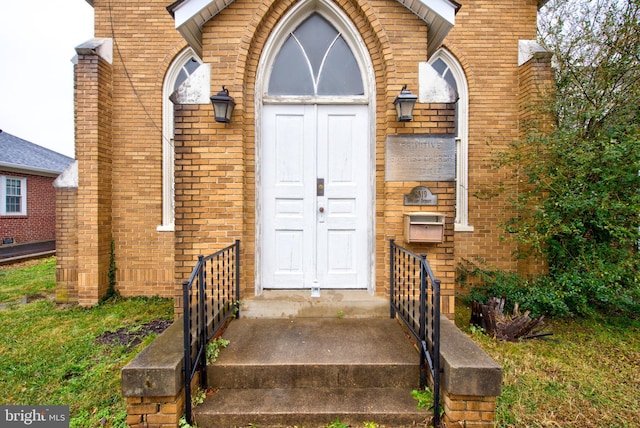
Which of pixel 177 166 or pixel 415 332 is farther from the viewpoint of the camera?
pixel 177 166

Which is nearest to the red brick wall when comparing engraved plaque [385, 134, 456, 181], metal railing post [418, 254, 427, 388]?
engraved plaque [385, 134, 456, 181]

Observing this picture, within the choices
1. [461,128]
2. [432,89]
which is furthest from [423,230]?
[461,128]

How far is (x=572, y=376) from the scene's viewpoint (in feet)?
11.3

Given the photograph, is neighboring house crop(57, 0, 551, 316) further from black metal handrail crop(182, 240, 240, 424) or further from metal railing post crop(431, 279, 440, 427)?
metal railing post crop(431, 279, 440, 427)

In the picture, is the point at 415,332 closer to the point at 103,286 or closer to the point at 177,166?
the point at 177,166

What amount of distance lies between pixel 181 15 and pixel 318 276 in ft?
11.8

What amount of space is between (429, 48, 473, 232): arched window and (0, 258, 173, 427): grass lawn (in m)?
5.71

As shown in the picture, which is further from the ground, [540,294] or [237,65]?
[237,65]

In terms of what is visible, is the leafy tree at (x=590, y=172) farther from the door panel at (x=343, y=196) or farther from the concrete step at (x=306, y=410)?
the concrete step at (x=306, y=410)

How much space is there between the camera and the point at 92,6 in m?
6.04

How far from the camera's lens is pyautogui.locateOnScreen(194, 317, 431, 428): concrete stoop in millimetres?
2471

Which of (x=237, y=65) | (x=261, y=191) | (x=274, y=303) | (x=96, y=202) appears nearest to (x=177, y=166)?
(x=261, y=191)

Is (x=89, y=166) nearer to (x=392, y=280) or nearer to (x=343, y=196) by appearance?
(x=343, y=196)

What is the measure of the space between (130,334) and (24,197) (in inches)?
562
